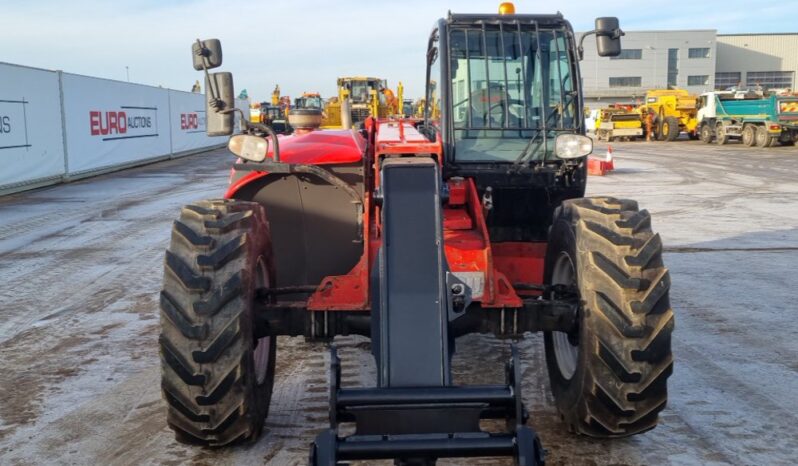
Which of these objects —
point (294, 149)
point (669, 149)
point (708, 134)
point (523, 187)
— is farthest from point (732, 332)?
point (708, 134)

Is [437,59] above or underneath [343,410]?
above

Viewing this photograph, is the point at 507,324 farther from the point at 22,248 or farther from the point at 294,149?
the point at 22,248

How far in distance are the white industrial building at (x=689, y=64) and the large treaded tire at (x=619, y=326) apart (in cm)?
6566

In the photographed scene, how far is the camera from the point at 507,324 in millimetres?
4234

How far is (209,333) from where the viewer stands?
12.2 ft

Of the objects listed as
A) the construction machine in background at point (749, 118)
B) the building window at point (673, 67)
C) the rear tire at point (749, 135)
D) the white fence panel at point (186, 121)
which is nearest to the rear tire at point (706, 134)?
the construction machine in background at point (749, 118)

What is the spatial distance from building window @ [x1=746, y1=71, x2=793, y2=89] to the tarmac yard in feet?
237

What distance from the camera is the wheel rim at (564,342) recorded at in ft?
14.5

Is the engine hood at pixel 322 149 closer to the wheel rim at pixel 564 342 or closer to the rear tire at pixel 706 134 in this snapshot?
the wheel rim at pixel 564 342

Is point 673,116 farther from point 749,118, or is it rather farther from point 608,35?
point 608,35

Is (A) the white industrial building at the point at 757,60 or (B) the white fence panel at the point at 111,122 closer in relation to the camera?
(B) the white fence panel at the point at 111,122

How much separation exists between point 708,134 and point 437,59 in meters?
32.8

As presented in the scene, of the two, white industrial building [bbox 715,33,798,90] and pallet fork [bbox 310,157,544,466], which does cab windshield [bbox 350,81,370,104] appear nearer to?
pallet fork [bbox 310,157,544,466]

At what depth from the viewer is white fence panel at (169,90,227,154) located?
29.7 metres
